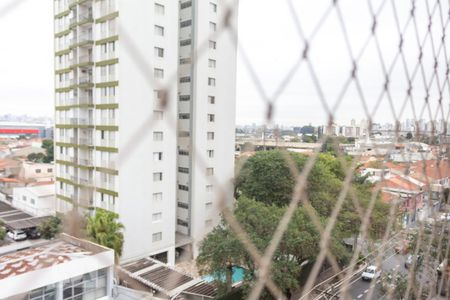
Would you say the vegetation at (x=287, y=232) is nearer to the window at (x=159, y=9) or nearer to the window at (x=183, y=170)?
the window at (x=183, y=170)

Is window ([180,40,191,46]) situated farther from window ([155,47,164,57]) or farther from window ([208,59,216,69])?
window ([155,47,164,57])

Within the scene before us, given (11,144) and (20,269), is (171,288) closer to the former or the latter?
(20,269)

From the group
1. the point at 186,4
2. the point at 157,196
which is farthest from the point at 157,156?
the point at 186,4

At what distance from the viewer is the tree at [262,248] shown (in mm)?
2512

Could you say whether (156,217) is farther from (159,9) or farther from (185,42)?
(159,9)

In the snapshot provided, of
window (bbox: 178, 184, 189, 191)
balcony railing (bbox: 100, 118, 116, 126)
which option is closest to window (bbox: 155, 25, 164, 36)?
balcony railing (bbox: 100, 118, 116, 126)

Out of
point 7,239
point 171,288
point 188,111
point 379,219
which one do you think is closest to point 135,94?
point 188,111

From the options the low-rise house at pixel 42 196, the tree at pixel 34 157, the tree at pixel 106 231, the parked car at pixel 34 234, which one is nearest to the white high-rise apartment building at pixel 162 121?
the tree at pixel 106 231

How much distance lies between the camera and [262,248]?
8.11 ft

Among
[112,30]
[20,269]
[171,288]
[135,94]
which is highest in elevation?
[112,30]

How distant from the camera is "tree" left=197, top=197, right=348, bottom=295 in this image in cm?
251

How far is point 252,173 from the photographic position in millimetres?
3996

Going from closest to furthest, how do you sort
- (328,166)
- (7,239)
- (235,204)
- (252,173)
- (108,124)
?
1. (108,124)
2. (235,204)
3. (7,239)
4. (252,173)
5. (328,166)

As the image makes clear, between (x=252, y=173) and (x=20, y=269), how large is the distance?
2775 mm
